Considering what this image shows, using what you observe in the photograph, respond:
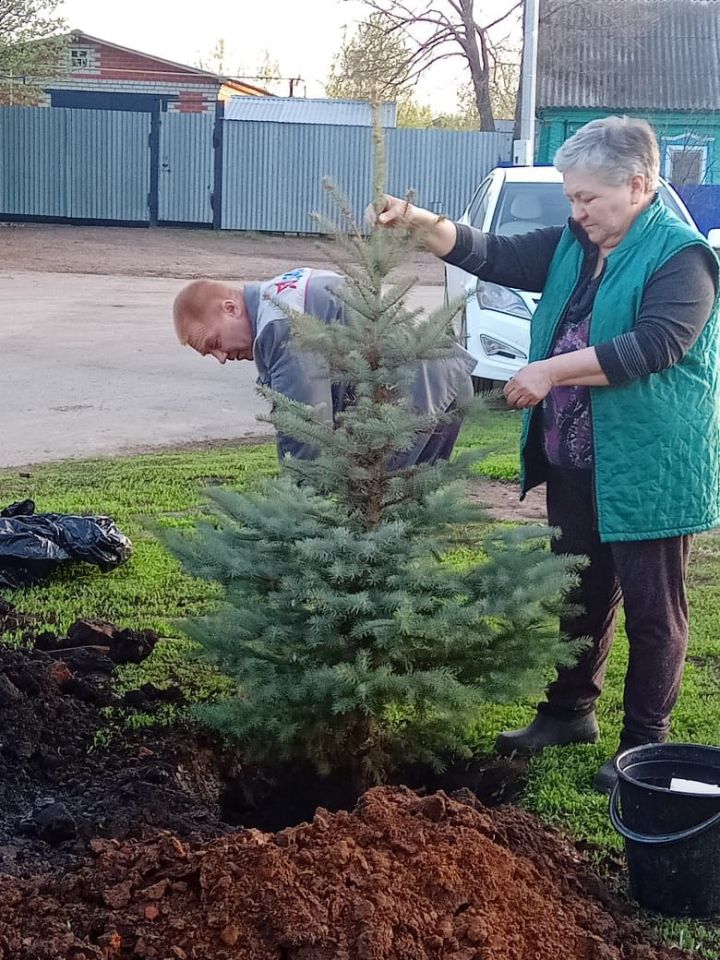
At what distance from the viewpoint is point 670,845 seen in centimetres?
304

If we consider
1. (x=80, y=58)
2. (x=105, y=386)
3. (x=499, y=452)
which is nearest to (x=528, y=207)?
(x=105, y=386)

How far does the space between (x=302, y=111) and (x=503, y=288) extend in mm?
25878

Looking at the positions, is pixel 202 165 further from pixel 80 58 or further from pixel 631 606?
pixel 631 606

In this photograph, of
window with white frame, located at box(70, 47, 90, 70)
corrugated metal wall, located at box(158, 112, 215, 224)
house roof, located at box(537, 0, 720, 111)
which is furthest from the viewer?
window with white frame, located at box(70, 47, 90, 70)

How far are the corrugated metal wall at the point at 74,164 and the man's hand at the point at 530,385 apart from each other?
28.7m

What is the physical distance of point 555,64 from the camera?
29.2m

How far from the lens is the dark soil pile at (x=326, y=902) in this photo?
2537mm

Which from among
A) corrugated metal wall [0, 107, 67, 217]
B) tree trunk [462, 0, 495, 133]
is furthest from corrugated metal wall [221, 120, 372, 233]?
tree trunk [462, 0, 495, 133]

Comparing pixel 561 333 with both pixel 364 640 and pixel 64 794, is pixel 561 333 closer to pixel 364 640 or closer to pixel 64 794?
pixel 364 640

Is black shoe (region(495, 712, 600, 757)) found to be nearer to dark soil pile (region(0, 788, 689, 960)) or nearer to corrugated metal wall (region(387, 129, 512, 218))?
dark soil pile (region(0, 788, 689, 960))

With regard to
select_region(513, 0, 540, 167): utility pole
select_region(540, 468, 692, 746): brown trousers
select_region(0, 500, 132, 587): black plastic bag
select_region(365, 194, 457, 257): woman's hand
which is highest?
select_region(513, 0, 540, 167): utility pole

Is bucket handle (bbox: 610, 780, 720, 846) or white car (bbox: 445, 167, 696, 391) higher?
white car (bbox: 445, 167, 696, 391)

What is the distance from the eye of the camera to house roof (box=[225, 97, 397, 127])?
32.7 meters

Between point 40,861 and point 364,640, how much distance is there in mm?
1020
